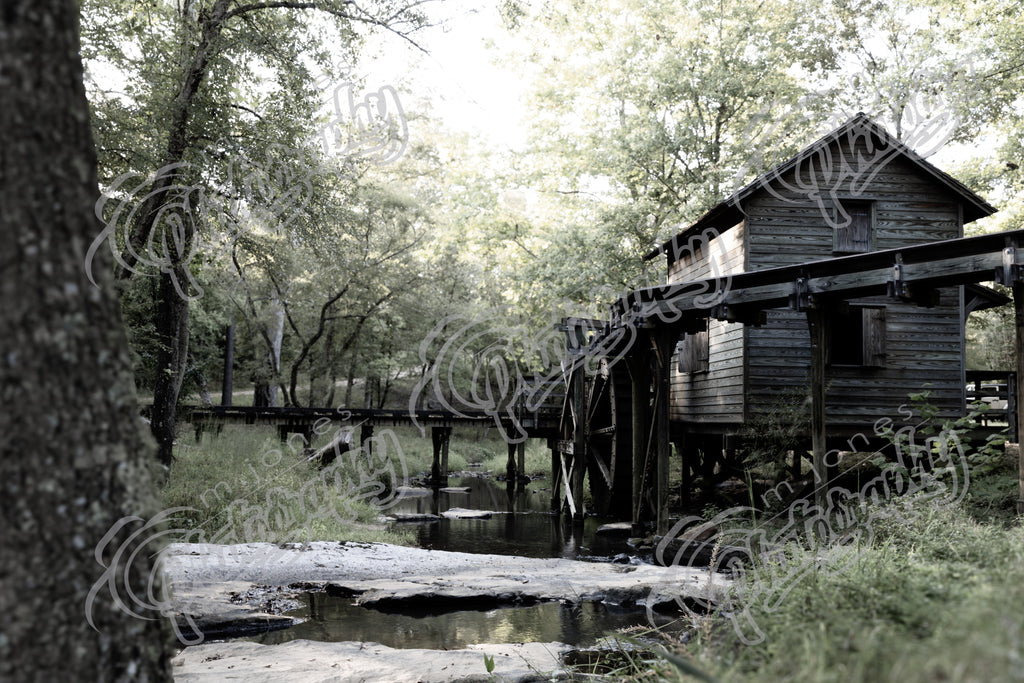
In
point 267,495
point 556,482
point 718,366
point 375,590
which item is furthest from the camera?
point 556,482

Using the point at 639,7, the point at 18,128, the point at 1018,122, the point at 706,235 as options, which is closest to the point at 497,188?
the point at 639,7

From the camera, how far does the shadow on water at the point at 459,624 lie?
22.8 ft

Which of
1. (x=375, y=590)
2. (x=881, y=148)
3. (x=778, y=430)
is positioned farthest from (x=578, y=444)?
(x=375, y=590)

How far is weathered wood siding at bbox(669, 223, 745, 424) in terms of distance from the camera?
46.4 feet

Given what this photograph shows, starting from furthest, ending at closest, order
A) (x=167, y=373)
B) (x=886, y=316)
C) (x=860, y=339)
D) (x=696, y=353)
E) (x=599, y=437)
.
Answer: (x=599, y=437) < (x=696, y=353) < (x=860, y=339) < (x=886, y=316) < (x=167, y=373)

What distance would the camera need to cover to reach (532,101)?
24953mm

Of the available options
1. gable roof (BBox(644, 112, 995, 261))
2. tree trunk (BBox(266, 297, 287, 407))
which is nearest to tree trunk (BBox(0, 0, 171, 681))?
gable roof (BBox(644, 112, 995, 261))

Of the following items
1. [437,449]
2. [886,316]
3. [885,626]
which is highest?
[886,316]

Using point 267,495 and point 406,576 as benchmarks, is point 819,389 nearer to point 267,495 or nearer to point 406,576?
point 406,576

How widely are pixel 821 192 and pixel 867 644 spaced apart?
1376 cm

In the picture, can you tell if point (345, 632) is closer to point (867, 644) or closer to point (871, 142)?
point (867, 644)

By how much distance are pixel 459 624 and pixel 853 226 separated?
1104cm

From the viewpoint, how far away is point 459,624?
765cm

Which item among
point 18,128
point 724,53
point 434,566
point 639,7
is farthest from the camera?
point 639,7
